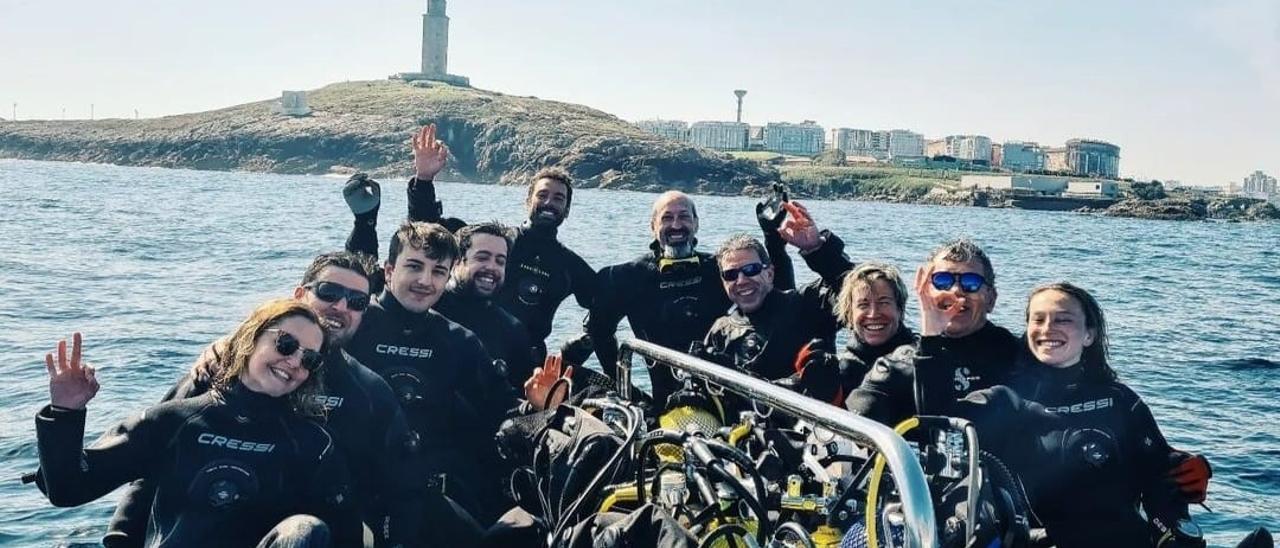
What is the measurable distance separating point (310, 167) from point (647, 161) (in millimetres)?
34247

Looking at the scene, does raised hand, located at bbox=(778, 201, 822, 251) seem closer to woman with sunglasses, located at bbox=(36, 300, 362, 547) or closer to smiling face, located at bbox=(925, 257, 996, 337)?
smiling face, located at bbox=(925, 257, 996, 337)

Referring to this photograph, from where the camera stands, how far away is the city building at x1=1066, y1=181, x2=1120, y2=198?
94688 mm

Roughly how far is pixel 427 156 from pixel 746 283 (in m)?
2.53

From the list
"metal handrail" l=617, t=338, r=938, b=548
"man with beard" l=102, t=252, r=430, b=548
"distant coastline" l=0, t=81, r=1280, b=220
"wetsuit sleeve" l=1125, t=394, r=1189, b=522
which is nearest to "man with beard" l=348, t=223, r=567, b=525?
"man with beard" l=102, t=252, r=430, b=548

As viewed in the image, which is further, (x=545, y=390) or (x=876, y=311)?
(x=545, y=390)

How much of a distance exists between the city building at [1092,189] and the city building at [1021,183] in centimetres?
102

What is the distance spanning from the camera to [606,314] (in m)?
7.13

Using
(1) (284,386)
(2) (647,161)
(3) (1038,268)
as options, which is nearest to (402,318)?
(1) (284,386)

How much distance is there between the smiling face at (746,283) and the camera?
5.47m

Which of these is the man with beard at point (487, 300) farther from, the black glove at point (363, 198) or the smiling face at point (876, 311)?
the smiling face at point (876, 311)

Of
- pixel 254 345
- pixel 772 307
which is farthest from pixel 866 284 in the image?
pixel 254 345

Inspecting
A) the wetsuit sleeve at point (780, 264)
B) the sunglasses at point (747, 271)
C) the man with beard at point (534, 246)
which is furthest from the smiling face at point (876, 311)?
the man with beard at point (534, 246)

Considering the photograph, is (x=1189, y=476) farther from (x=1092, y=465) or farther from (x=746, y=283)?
(x=746, y=283)

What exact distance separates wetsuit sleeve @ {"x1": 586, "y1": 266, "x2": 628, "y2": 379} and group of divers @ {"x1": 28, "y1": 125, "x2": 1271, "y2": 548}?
43.4 inches
